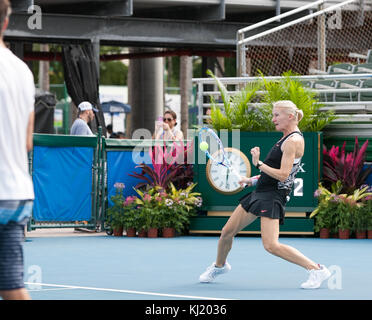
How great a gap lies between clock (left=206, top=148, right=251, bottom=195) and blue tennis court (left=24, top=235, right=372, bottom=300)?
0.97 meters

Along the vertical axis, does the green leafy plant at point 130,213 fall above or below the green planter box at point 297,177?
below

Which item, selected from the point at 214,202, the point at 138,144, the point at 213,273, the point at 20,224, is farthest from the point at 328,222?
the point at 20,224

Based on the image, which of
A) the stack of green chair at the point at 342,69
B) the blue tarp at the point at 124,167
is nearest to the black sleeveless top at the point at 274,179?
the blue tarp at the point at 124,167

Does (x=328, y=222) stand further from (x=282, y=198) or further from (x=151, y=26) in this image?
(x=151, y=26)

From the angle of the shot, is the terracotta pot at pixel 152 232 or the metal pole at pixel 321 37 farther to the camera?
the metal pole at pixel 321 37

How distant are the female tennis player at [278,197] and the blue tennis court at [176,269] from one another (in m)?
0.31

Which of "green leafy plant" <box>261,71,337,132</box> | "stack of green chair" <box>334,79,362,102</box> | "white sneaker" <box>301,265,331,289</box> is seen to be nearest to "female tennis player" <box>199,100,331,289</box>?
"white sneaker" <box>301,265,331,289</box>

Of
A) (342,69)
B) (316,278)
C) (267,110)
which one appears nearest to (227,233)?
(316,278)

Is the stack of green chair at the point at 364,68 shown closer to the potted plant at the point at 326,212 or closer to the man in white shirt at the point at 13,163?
the potted plant at the point at 326,212

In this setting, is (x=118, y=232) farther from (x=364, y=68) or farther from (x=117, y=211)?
(x=364, y=68)

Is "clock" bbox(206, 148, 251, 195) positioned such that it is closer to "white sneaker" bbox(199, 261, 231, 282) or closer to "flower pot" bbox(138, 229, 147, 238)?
"flower pot" bbox(138, 229, 147, 238)

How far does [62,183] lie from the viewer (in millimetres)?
15289

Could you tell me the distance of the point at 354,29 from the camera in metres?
23.8

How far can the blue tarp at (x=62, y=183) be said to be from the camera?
49.4ft
